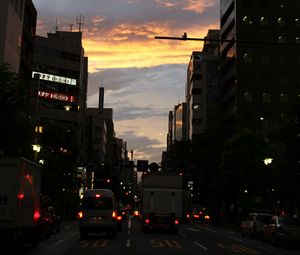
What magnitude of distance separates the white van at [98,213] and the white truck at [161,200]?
5.40m

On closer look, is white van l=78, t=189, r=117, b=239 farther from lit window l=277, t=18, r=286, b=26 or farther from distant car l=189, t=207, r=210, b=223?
lit window l=277, t=18, r=286, b=26

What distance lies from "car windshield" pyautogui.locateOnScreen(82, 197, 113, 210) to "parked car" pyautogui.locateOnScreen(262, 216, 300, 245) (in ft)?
28.7

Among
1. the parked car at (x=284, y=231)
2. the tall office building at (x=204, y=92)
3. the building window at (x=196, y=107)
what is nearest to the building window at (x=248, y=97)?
the tall office building at (x=204, y=92)

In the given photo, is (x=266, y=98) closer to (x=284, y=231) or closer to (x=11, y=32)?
(x=11, y=32)

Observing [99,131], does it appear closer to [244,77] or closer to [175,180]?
[244,77]

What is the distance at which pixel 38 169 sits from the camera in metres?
20.8

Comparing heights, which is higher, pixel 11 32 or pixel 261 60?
pixel 261 60

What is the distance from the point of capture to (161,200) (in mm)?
34906

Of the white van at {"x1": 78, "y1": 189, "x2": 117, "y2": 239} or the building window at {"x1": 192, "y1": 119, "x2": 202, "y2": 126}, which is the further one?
the building window at {"x1": 192, "y1": 119, "x2": 202, "y2": 126}

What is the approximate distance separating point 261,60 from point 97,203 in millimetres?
72232

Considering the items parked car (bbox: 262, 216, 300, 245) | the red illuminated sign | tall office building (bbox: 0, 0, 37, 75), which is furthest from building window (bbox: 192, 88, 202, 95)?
parked car (bbox: 262, 216, 300, 245)

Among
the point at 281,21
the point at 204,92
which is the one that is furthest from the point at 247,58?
the point at 204,92

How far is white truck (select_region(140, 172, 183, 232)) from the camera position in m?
34.9

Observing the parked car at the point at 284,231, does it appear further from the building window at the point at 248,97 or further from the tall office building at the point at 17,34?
the building window at the point at 248,97
